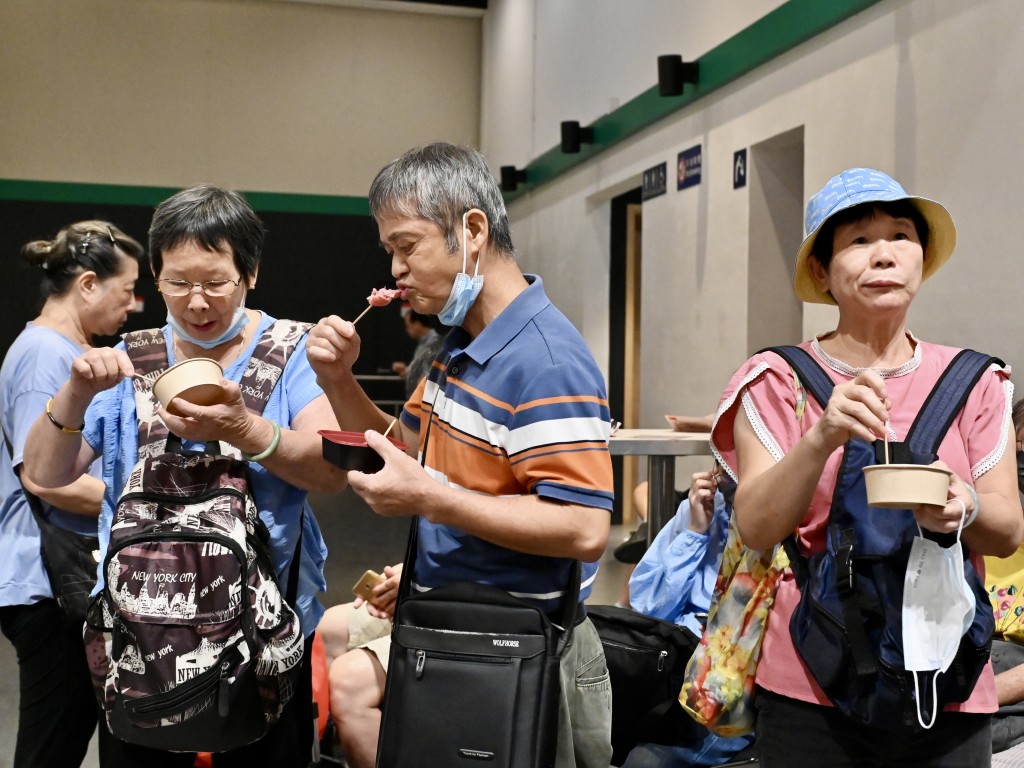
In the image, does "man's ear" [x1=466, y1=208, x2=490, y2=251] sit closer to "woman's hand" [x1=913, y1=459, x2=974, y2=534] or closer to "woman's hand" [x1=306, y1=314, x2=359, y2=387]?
"woman's hand" [x1=306, y1=314, x2=359, y2=387]

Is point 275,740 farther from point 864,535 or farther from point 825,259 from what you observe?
point 825,259

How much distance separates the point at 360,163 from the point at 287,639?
1187 centimetres

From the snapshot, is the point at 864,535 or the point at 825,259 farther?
the point at 825,259

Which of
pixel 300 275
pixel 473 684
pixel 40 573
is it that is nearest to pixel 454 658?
pixel 473 684

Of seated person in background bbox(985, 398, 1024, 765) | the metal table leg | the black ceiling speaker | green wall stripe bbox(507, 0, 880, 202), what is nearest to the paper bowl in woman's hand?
seated person in background bbox(985, 398, 1024, 765)

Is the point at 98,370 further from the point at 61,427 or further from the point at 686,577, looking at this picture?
the point at 686,577

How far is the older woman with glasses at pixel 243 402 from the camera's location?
6.43ft

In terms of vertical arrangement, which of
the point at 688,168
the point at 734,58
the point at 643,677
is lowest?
the point at 643,677

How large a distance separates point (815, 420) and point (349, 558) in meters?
5.61

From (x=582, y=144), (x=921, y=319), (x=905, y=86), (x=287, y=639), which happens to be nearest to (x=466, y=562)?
(x=287, y=639)

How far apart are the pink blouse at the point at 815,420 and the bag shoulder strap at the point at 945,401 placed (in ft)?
0.06

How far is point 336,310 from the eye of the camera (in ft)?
44.1

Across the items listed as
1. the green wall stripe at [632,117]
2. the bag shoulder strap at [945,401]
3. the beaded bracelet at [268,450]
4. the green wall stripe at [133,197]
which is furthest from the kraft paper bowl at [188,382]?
the green wall stripe at [133,197]

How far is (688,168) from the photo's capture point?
7.28 m
